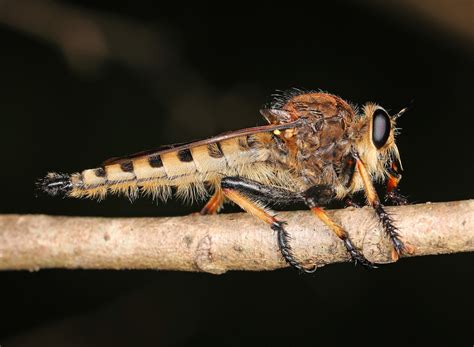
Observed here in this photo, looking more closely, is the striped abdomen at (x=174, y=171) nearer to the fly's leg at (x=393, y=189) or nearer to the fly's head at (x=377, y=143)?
the fly's head at (x=377, y=143)

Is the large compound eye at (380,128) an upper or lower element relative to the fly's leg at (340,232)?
upper

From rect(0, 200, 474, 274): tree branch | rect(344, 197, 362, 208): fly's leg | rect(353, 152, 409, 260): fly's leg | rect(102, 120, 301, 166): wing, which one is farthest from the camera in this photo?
rect(344, 197, 362, 208): fly's leg

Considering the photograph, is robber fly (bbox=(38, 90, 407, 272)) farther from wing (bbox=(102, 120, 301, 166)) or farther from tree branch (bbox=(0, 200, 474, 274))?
tree branch (bbox=(0, 200, 474, 274))

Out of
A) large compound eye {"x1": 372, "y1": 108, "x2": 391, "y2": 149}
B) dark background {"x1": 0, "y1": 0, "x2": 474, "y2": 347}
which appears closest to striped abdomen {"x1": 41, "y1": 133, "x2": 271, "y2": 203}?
large compound eye {"x1": 372, "y1": 108, "x2": 391, "y2": 149}

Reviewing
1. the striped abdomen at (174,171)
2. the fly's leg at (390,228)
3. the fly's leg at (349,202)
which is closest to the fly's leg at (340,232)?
the fly's leg at (390,228)

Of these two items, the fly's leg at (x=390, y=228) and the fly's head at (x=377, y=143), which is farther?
the fly's head at (x=377, y=143)
